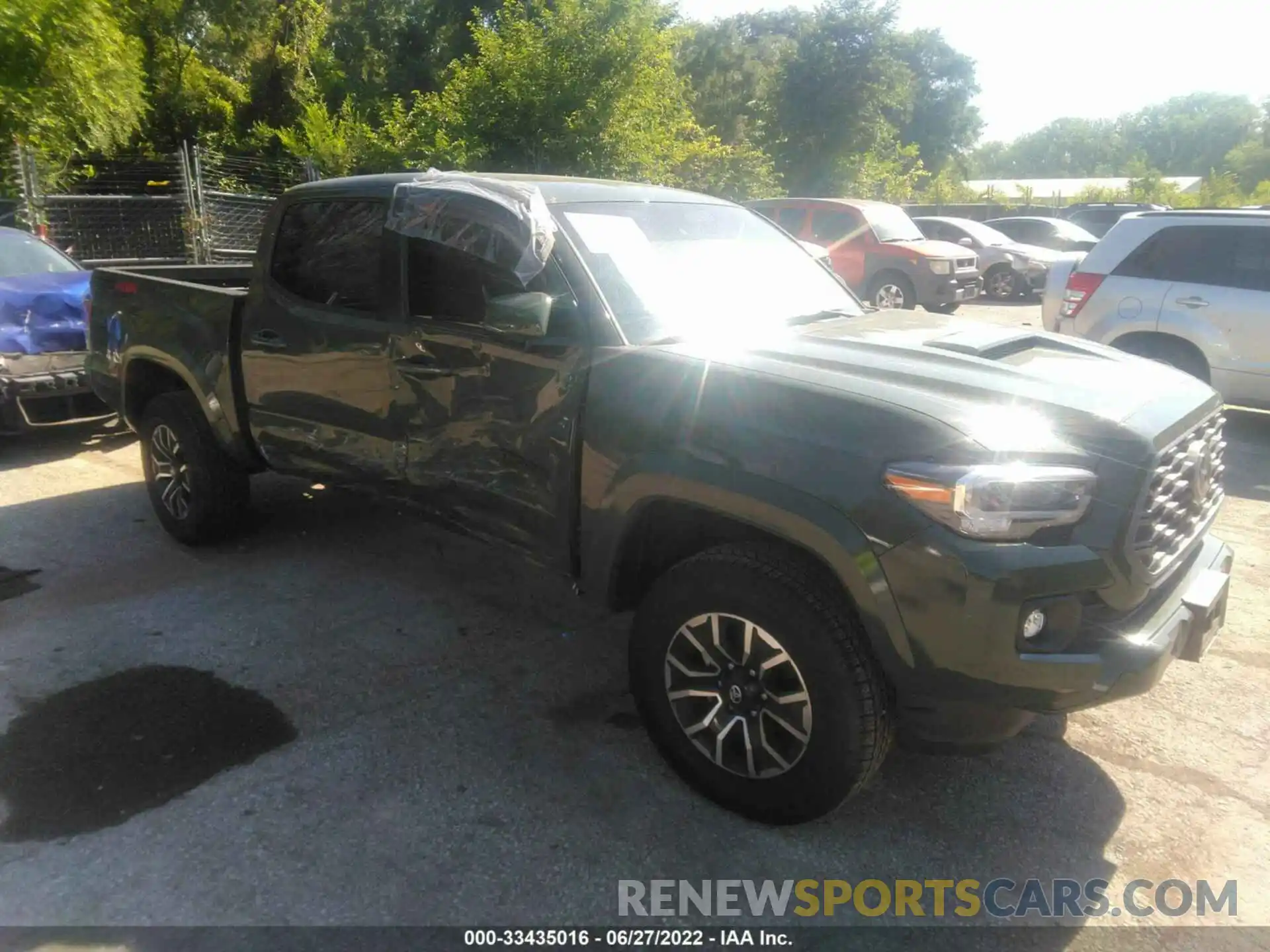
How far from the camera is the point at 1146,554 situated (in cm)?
268

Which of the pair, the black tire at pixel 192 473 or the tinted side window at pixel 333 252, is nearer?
the tinted side window at pixel 333 252

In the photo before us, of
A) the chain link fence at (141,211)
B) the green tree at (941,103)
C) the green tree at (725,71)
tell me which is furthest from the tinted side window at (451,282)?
the green tree at (941,103)

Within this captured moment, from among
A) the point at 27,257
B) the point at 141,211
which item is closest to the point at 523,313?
the point at 27,257

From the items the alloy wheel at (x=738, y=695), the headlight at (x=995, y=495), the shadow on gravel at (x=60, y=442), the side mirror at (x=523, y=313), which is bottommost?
the shadow on gravel at (x=60, y=442)

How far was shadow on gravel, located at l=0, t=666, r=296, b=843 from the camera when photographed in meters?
3.06

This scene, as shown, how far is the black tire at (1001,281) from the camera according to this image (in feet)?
56.3

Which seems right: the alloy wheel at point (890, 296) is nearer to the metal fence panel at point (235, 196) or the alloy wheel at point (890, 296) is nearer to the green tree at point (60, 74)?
the metal fence panel at point (235, 196)

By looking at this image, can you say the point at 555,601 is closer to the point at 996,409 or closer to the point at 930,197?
the point at 996,409

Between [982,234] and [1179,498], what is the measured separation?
16239mm

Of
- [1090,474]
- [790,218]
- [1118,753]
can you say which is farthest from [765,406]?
[790,218]

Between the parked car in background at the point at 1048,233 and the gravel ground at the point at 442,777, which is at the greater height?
the parked car in background at the point at 1048,233

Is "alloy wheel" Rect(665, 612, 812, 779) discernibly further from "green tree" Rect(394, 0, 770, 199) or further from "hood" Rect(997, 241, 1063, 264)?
"hood" Rect(997, 241, 1063, 264)

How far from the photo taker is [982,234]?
17.8 m

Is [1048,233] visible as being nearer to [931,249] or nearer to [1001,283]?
[1001,283]
